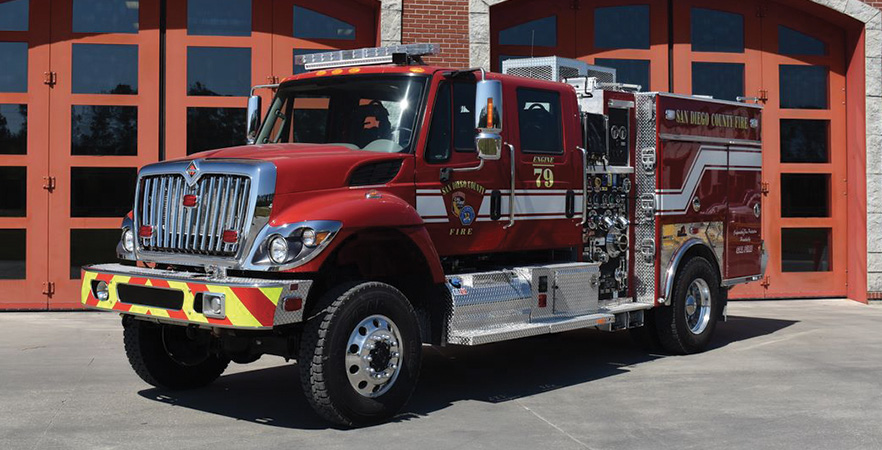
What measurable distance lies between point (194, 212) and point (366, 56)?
77.6 inches

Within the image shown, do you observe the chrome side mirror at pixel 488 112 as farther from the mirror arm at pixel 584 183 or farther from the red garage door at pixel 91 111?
the red garage door at pixel 91 111

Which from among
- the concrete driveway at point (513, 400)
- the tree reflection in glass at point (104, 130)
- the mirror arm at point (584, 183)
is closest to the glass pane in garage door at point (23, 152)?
the tree reflection in glass at point (104, 130)

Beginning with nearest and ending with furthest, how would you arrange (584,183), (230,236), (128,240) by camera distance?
(230,236) < (128,240) < (584,183)

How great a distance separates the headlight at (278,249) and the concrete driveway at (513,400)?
43.3 inches

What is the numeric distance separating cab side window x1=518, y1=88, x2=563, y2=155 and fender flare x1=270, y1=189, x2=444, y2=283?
5.01 ft

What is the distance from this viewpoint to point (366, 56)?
25.7 feet

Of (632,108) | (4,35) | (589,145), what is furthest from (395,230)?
(4,35)

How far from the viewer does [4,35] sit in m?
12.4

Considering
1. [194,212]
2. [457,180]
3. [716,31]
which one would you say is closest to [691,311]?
[457,180]

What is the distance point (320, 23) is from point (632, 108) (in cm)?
511

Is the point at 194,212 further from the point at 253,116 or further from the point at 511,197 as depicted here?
the point at 511,197

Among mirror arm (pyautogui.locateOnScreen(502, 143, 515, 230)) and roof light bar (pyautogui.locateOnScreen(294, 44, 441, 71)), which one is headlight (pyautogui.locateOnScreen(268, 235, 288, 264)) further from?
mirror arm (pyautogui.locateOnScreen(502, 143, 515, 230))

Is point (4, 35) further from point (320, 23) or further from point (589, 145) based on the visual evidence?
point (589, 145)

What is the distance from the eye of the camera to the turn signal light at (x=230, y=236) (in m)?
6.41
